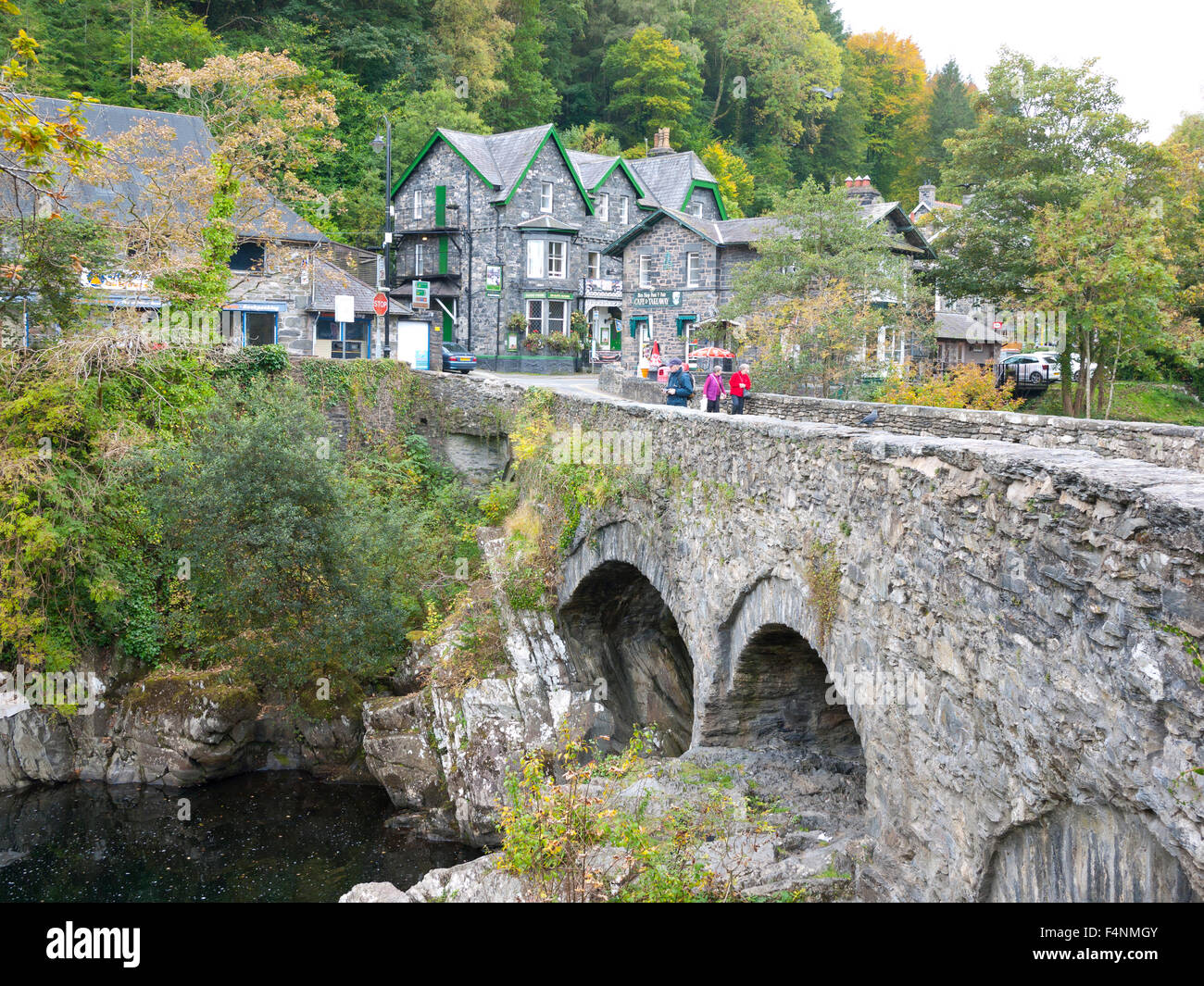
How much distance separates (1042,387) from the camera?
29.7 m

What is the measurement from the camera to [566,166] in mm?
40094

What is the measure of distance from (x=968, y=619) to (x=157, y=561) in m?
16.9

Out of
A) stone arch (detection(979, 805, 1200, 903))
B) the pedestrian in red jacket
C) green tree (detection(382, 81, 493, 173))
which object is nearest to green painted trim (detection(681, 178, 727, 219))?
green tree (detection(382, 81, 493, 173))

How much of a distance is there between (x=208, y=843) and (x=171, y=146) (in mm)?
20698

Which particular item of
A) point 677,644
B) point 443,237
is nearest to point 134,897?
point 677,644

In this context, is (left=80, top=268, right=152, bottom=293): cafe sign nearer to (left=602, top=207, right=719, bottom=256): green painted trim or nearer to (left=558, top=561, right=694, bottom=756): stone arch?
(left=558, top=561, right=694, bottom=756): stone arch

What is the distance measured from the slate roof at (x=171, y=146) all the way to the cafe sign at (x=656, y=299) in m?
12.1

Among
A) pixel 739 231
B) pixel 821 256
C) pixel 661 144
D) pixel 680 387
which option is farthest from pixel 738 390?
pixel 661 144

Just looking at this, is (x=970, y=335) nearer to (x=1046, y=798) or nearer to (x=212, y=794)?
(x=212, y=794)

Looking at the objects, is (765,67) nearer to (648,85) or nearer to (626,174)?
(648,85)

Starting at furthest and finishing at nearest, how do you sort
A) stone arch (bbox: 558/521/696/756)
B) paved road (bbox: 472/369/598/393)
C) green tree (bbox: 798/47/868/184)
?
green tree (bbox: 798/47/868/184)
paved road (bbox: 472/369/598/393)
stone arch (bbox: 558/521/696/756)

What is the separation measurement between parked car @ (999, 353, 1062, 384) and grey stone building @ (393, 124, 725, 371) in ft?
46.8

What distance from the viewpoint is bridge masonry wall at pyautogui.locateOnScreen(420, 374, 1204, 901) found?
4.33 meters
